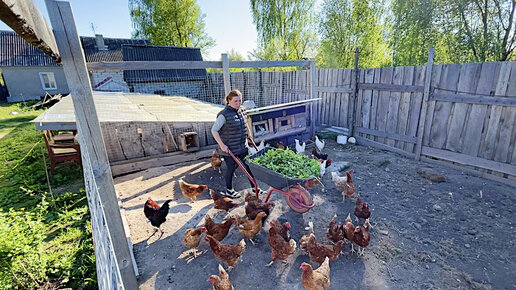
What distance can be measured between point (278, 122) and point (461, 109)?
156 inches

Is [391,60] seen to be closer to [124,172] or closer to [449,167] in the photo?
[449,167]

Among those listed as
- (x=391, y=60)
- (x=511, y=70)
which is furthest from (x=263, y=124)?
(x=391, y=60)

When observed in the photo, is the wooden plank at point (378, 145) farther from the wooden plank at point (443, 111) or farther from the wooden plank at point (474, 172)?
the wooden plank at point (443, 111)

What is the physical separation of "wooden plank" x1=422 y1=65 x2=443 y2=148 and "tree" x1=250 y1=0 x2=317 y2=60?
14.1 metres

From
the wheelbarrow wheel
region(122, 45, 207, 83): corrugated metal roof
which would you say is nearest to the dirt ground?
the wheelbarrow wheel

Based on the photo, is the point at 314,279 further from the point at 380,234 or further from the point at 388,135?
the point at 388,135

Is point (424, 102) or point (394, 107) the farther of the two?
point (394, 107)

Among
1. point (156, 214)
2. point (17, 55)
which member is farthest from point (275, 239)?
point (17, 55)

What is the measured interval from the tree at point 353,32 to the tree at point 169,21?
44.8 ft

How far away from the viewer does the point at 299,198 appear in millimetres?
3277

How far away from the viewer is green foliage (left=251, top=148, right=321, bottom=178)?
10.9ft

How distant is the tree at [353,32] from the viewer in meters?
13.6

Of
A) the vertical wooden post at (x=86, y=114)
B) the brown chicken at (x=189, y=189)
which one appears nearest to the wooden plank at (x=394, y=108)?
the brown chicken at (x=189, y=189)

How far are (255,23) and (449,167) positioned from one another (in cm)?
1719
